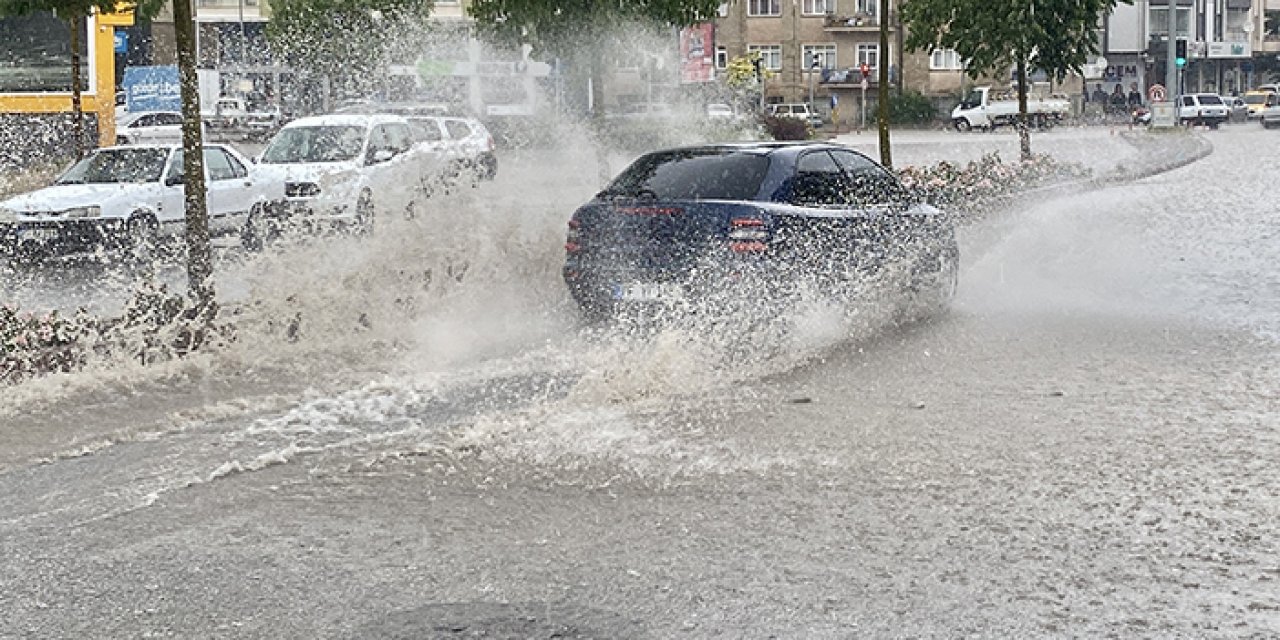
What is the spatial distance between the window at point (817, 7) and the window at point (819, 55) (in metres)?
1.78

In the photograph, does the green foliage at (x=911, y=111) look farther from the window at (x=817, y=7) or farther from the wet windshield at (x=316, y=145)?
the wet windshield at (x=316, y=145)

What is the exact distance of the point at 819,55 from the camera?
3223 inches

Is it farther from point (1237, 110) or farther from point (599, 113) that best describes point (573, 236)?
point (1237, 110)

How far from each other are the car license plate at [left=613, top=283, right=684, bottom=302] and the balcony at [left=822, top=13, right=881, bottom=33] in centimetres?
7277

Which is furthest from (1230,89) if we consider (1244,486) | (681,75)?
(1244,486)

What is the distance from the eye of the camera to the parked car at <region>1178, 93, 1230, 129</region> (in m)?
64.8

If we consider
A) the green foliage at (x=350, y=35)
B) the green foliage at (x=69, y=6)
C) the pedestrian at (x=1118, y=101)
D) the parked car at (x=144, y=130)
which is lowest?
the parked car at (x=144, y=130)

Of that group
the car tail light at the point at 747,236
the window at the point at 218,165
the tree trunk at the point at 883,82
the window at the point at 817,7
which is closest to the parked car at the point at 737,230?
the car tail light at the point at 747,236

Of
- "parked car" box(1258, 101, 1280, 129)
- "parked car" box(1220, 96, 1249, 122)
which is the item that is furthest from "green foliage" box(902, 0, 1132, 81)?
"parked car" box(1220, 96, 1249, 122)

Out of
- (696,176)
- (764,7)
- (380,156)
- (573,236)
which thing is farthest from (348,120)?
(764,7)

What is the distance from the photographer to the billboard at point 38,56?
32.9 metres

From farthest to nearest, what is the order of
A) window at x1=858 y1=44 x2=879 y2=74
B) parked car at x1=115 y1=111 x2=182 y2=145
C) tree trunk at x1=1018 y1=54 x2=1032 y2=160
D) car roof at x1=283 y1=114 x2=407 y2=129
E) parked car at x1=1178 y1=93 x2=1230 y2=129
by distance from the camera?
window at x1=858 y1=44 x2=879 y2=74 → parked car at x1=1178 y1=93 x2=1230 y2=129 → parked car at x1=115 y1=111 x2=182 y2=145 → tree trunk at x1=1018 y1=54 x2=1032 y2=160 → car roof at x1=283 y1=114 x2=407 y2=129

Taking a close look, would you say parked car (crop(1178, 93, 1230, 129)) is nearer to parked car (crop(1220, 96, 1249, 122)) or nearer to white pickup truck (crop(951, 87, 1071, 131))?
white pickup truck (crop(951, 87, 1071, 131))

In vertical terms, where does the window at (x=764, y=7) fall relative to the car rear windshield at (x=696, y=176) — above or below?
above
